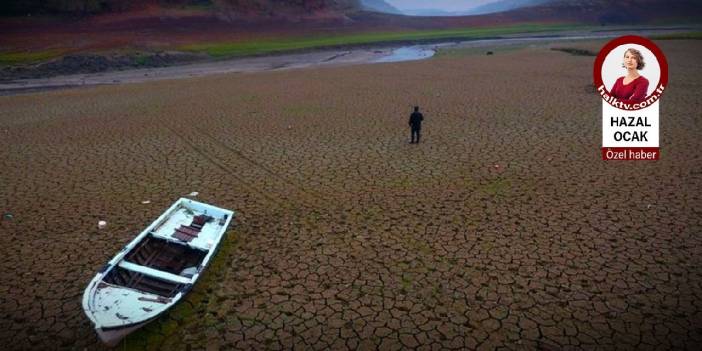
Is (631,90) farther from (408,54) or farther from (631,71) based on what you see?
(408,54)

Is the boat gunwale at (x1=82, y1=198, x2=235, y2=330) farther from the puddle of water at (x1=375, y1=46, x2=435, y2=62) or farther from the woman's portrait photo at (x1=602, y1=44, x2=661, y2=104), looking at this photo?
the puddle of water at (x1=375, y1=46, x2=435, y2=62)

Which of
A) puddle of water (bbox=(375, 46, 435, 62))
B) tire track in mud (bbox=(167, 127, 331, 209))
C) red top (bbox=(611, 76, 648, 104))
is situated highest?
puddle of water (bbox=(375, 46, 435, 62))

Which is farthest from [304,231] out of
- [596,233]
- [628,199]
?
[628,199]

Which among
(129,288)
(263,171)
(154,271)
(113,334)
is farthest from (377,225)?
(113,334)

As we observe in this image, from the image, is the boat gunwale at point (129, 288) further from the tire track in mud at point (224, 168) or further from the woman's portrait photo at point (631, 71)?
the woman's portrait photo at point (631, 71)

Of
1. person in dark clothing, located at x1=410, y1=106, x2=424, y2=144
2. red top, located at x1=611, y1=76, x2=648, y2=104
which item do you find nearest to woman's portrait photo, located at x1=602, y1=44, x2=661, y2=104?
red top, located at x1=611, y1=76, x2=648, y2=104

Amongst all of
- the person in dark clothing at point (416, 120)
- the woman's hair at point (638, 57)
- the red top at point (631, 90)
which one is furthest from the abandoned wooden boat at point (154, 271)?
the red top at point (631, 90)

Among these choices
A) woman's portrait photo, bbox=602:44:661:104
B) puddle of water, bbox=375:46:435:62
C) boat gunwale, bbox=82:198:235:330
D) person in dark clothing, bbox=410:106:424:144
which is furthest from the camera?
puddle of water, bbox=375:46:435:62
